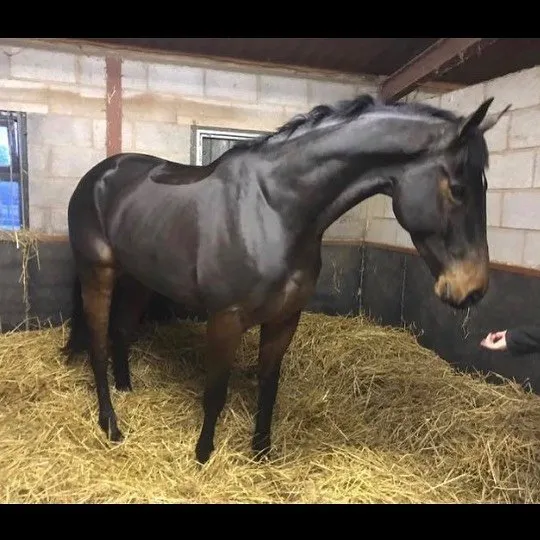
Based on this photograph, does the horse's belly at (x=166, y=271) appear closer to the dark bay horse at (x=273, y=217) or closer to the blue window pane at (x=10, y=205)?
the dark bay horse at (x=273, y=217)

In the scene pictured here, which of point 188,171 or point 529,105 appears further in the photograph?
point 529,105

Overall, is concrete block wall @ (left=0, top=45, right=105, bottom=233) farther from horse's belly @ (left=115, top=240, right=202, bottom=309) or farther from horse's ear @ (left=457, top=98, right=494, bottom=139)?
horse's ear @ (left=457, top=98, right=494, bottom=139)

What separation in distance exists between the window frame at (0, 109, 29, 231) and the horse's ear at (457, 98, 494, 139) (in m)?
2.56

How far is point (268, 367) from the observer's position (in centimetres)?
199

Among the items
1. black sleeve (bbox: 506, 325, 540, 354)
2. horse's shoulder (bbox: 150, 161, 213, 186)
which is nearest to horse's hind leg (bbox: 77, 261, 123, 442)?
horse's shoulder (bbox: 150, 161, 213, 186)

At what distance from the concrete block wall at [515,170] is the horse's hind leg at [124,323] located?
2.02 meters

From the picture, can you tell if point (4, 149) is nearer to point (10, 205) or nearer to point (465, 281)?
point (10, 205)

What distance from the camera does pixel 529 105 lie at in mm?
2473

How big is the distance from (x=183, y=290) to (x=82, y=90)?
1815mm

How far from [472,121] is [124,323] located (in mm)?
1966

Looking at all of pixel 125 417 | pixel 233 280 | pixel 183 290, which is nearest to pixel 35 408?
pixel 125 417

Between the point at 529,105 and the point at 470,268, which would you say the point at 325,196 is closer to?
the point at 470,268

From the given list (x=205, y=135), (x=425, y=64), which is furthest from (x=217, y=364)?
(x=425, y=64)

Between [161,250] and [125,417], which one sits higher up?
[161,250]
